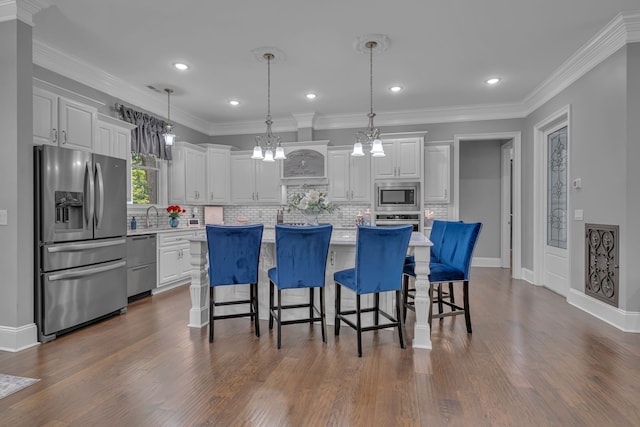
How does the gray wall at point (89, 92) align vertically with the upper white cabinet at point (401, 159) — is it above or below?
above

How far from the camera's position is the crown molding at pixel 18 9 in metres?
2.80

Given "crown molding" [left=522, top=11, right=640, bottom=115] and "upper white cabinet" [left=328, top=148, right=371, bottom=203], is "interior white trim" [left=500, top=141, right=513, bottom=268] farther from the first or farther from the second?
"upper white cabinet" [left=328, top=148, right=371, bottom=203]

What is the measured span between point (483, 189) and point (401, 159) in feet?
7.41

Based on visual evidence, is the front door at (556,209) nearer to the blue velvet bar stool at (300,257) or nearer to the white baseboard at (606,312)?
the white baseboard at (606,312)

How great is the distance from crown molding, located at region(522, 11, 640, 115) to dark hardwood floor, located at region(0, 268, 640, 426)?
2.71 metres

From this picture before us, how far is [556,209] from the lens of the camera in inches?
190

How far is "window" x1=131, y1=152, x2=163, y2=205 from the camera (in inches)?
207

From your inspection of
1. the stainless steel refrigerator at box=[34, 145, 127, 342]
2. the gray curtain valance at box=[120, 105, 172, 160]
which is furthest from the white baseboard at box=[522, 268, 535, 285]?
the gray curtain valance at box=[120, 105, 172, 160]

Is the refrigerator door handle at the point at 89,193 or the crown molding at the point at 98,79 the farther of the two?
the crown molding at the point at 98,79

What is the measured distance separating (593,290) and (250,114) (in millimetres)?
5601

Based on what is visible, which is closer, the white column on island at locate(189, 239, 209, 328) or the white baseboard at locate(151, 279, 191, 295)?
the white column on island at locate(189, 239, 209, 328)

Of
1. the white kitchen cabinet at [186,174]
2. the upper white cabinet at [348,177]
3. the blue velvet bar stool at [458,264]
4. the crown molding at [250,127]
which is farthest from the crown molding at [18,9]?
the upper white cabinet at [348,177]

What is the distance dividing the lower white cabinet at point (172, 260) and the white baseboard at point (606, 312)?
4769mm

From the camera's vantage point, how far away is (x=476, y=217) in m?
7.00
